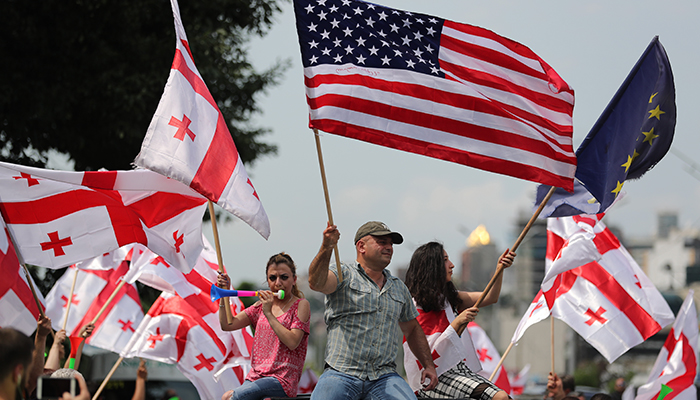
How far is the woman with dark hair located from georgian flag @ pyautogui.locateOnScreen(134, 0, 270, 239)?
1547 millimetres

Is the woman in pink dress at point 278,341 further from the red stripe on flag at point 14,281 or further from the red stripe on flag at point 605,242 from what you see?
the red stripe on flag at point 605,242

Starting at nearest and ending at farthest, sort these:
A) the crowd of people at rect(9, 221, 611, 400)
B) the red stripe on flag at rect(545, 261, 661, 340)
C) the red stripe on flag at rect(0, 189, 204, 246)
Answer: the crowd of people at rect(9, 221, 611, 400) → the red stripe on flag at rect(0, 189, 204, 246) → the red stripe on flag at rect(545, 261, 661, 340)

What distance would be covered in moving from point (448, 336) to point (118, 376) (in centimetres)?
992

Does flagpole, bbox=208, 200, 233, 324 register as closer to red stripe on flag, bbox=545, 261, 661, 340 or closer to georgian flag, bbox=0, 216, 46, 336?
georgian flag, bbox=0, 216, 46, 336

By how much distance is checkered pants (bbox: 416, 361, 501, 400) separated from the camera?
6379 millimetres

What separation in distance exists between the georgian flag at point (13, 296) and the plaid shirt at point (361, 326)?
2.74 meters

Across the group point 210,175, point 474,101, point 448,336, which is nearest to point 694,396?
point 448,336

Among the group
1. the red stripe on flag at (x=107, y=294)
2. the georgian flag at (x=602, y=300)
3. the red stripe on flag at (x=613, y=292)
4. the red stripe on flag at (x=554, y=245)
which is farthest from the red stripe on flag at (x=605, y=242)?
the red stripe on flag at (x=107, y=294)

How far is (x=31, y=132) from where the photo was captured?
13742mm

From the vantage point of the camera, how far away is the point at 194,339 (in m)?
9.13

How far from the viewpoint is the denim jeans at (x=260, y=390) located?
630cm

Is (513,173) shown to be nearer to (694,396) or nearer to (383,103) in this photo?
(383,103)

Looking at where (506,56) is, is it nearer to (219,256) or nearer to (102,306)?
(219,256)

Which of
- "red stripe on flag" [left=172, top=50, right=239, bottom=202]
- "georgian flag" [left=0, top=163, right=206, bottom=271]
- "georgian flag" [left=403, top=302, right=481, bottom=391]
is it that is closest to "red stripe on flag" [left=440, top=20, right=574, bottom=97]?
"red stripe on flag" [left=172, top=50, right=239, bottom=202]
